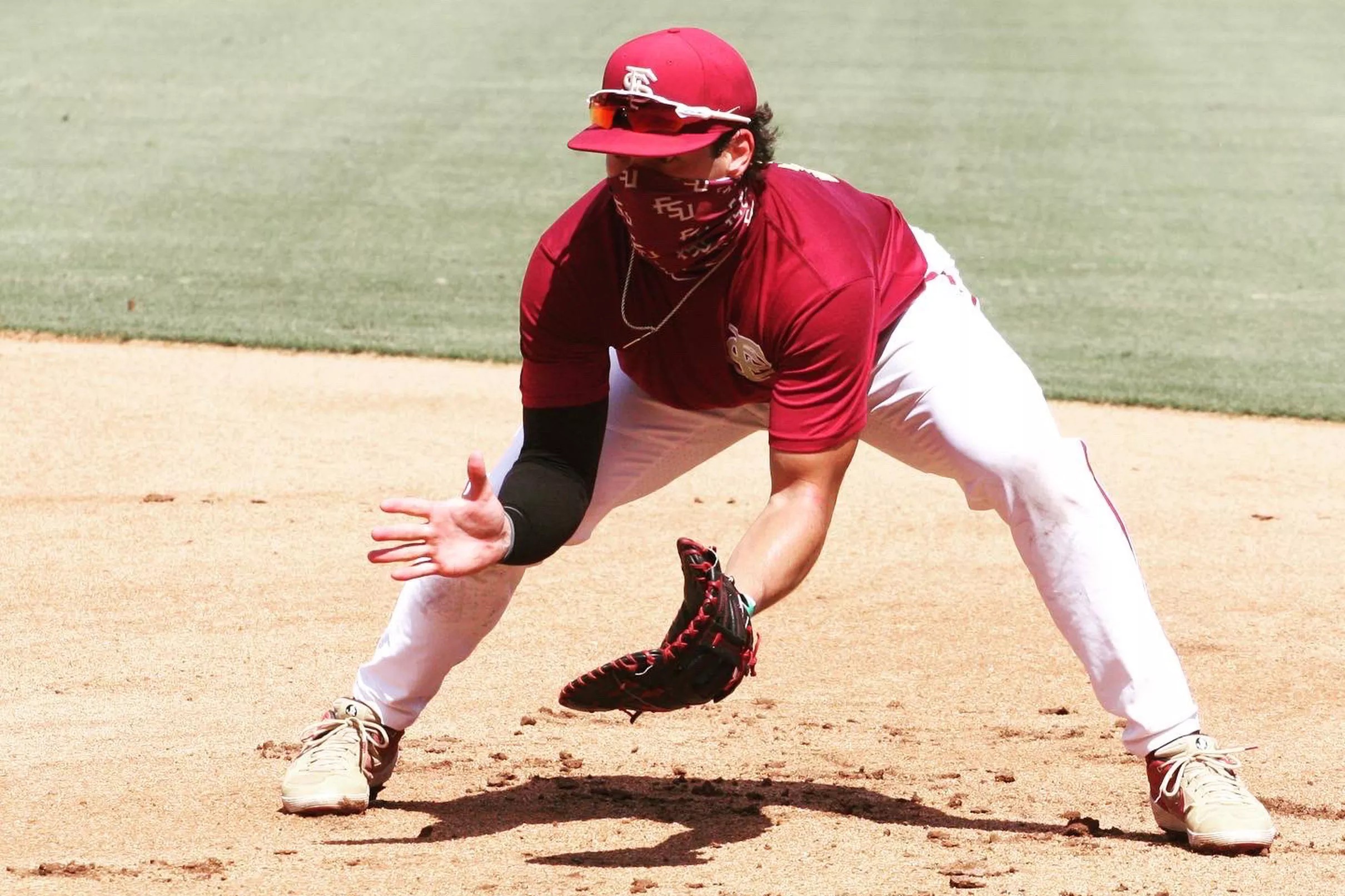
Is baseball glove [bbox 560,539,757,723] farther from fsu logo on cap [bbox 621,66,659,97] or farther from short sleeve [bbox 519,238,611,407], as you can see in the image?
fsu logo on cap [bbox 621,66,659,97]

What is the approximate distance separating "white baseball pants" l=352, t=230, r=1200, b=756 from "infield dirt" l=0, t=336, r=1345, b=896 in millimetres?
332

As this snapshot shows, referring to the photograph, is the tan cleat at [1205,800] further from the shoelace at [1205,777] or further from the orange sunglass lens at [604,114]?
the orange sunglass lens at [604,114]

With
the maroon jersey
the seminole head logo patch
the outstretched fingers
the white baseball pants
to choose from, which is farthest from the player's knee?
the outstretched fingers

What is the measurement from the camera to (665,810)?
378cm

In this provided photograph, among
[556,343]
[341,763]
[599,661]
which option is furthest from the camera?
[599,661]

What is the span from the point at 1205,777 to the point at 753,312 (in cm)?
130

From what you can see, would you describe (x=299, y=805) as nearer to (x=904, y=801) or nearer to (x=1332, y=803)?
(x=904, y=801)

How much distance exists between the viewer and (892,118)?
49.5 ft

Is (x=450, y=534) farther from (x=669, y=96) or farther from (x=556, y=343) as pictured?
(x=669, y=96)

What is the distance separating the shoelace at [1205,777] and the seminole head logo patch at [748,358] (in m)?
1.14

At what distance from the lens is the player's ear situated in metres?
3.31

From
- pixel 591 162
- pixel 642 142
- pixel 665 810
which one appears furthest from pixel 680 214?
pixel 591 162

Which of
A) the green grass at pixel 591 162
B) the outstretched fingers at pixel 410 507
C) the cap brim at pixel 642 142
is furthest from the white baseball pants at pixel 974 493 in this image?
the green grass at pixel 591 162

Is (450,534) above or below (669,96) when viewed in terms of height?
below
